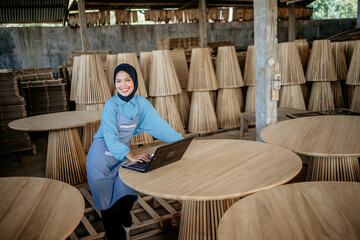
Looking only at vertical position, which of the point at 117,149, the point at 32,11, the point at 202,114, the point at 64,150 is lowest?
the point at 64,150

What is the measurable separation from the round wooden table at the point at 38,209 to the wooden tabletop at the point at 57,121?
1.43m

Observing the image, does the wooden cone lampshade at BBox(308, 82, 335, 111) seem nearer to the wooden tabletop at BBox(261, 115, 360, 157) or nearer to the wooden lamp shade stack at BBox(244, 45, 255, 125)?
the wooden lamp shade stack at BBox(244, 45, 255, 125)

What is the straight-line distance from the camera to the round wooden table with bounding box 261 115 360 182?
2.03 metres

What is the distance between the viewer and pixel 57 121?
135 inches

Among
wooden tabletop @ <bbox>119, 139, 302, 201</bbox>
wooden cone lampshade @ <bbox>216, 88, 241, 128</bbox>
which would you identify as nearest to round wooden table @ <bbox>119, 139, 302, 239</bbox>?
wooden tabletop @ <bbox>119, 139, 302, 201</bbox>

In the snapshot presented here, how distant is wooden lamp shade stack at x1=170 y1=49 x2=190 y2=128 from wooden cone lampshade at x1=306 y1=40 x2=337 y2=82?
7.14 ft

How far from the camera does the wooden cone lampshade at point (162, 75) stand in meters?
4.40

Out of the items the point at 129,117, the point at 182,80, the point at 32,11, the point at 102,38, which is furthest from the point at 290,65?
the point at 32,11

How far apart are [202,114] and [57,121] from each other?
233 cm

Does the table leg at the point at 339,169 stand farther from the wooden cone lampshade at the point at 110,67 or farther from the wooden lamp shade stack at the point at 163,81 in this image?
the wooden cone lampshade at the point at 110,67

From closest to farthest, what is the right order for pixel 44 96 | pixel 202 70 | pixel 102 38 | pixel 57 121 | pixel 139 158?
pixel 139 158, pixel 57 121, pixel 202 70, pixel 44 96, pixel 102 38

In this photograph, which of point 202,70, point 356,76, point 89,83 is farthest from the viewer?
point 202,70

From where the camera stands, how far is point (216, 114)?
5418 millimetres

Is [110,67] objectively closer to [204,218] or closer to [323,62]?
[204,218]
